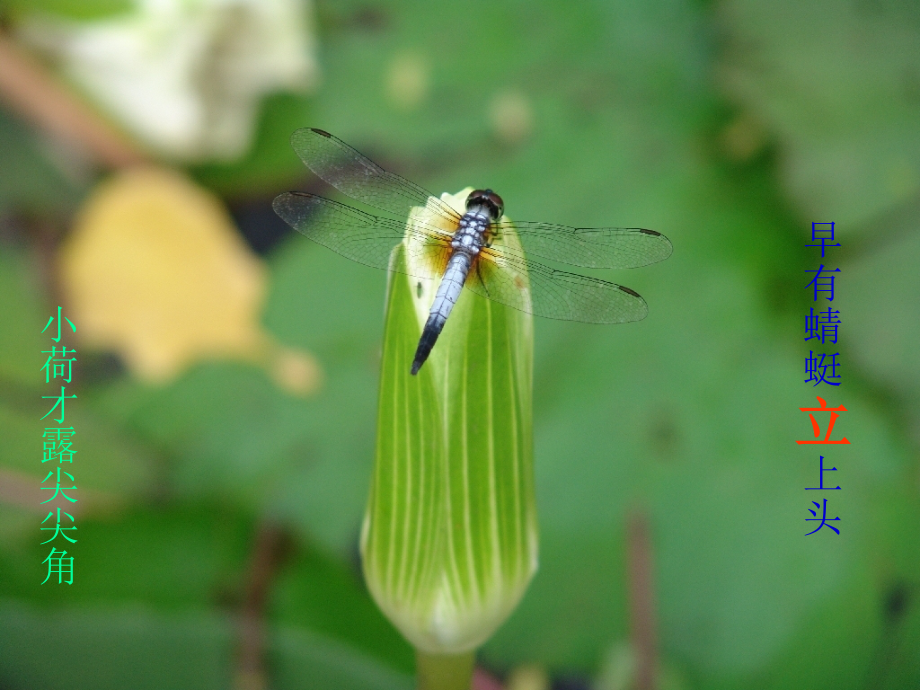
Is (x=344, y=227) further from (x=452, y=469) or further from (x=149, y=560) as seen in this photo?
(x=149, y=560)

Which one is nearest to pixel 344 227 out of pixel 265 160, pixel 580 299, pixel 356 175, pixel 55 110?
pixel 356 175

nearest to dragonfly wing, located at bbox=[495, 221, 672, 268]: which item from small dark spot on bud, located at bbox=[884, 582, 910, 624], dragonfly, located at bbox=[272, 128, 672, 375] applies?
dragonfly, located at bbox=[272, 128, 672, 375]

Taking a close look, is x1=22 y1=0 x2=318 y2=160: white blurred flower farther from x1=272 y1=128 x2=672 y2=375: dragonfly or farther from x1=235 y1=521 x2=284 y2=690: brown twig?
x1=235 y1=521 x2=284 y2=690: brown twig

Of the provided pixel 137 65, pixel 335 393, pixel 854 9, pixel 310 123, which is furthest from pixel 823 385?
pixel 137 65

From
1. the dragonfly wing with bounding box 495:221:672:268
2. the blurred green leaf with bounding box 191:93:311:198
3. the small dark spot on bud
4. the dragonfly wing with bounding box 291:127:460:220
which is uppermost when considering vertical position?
the blurred green leaf with bounding box 191:93:311:198

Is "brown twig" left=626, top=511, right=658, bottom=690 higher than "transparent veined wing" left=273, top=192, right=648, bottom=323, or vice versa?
"transparent veined wing" left=273, top=192, right=648, bottom=323

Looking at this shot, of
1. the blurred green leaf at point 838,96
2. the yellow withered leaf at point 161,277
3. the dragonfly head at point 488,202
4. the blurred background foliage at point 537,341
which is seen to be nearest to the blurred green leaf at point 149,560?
the blurred background foliage at point 537,341

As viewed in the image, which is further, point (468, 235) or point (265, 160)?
point (265, 160)
